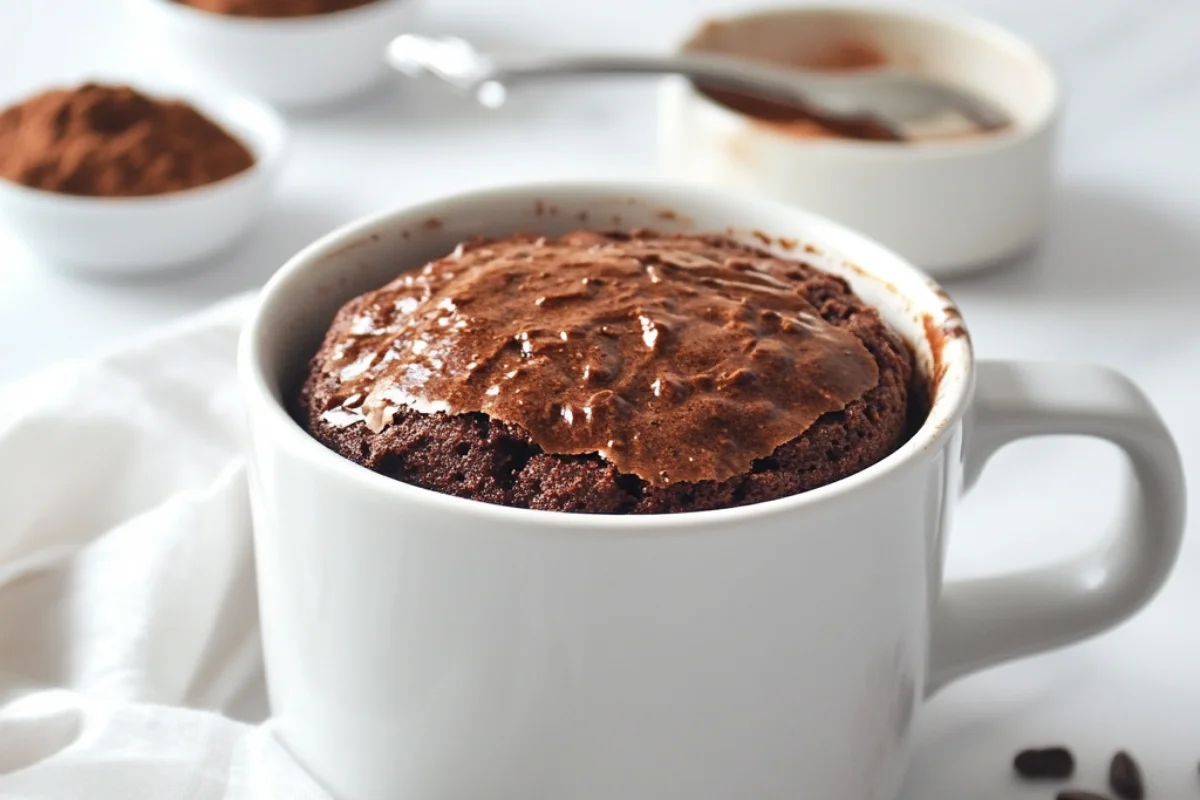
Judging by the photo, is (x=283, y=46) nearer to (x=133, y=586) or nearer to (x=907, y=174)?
(x=907, y=174)

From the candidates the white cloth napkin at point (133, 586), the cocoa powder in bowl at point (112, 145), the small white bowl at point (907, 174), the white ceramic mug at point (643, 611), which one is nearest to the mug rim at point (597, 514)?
the white ceramic mug at point (643, 611)

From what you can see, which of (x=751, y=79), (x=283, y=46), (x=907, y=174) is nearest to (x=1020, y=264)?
(x=907, y=174)

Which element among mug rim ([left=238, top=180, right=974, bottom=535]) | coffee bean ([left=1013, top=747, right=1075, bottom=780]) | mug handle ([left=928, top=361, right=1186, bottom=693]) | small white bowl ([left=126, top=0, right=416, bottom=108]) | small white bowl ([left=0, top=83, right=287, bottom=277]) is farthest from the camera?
small white bowl ([left=126, top=0, right=416, bottom=108])

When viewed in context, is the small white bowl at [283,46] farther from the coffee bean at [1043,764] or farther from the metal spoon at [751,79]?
the coffee bean at [1043,764]

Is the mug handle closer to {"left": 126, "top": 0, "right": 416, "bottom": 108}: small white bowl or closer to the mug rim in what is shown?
the mug rim

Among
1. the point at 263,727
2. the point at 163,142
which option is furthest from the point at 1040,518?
the point at 163,142

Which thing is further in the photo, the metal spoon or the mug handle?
the metal spoon

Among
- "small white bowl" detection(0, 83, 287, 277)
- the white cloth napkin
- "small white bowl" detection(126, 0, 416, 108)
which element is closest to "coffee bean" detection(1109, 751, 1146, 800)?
the white cloth napkin

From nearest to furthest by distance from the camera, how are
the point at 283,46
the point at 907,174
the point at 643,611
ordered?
1. the point at 643,611
2. the point at 907,174
3. the point at 283,46
